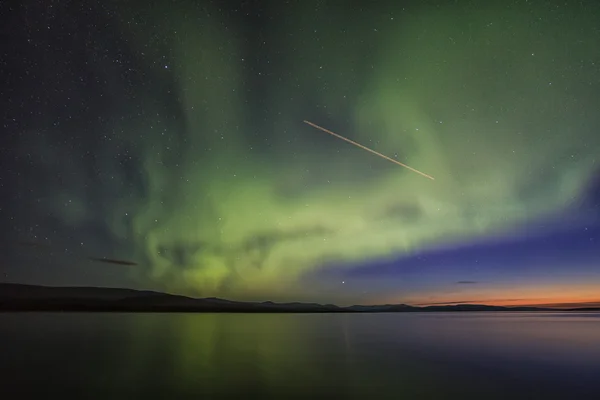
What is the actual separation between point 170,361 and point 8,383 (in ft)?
27.4

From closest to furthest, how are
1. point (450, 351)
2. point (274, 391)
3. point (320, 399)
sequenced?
point (320, 399) → point (274, 391) → point (450, 351)

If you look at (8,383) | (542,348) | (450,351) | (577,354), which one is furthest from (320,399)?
(542,348)

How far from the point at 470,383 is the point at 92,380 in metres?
14.1

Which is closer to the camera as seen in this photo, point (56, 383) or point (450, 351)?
point (56, 383)

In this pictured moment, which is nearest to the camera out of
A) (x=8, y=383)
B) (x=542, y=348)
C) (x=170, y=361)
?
(x=8, y=383)

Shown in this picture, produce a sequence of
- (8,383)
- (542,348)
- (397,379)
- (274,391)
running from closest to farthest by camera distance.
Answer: (274,391) → (8,383) → (397,379) → (542,348)

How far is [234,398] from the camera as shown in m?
14.7

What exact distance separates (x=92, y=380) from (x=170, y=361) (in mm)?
6664

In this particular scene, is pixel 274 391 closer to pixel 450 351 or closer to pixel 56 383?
pixel 56 383

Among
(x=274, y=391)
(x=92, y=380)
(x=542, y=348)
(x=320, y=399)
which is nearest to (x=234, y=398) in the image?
(x=274, y=391)

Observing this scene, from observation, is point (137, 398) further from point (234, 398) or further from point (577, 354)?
point (577, 354)

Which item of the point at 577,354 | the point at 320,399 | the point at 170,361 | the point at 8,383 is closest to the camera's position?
the point at 320,399

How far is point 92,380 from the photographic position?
17.9 m

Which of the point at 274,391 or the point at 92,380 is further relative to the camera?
the point at 92,380
